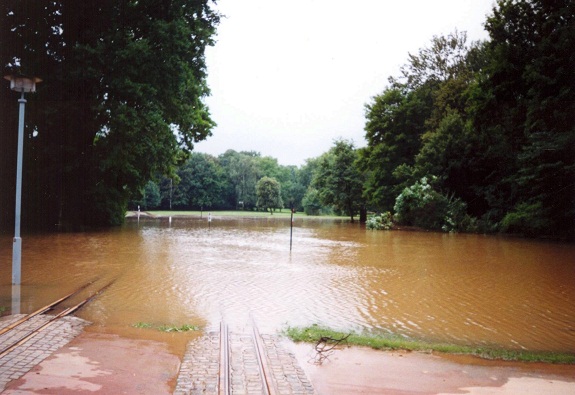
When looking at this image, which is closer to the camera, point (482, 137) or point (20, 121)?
point (20, 121)

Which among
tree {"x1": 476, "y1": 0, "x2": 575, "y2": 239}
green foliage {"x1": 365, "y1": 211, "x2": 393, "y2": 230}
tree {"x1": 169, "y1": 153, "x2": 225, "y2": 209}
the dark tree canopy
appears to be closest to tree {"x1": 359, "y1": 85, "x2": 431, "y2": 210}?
green foliage {"x1": 365, "y1": 211, "x2": 393, "y2": 230}

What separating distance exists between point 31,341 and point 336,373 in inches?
162

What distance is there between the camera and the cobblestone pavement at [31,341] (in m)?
5.32

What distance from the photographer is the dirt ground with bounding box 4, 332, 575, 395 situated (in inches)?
201

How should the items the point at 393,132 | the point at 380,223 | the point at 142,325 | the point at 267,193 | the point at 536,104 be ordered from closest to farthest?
the point at 142,325 < the point at 536,104 < the point at 380,223 < the point at 393,132 < the point at 267,193

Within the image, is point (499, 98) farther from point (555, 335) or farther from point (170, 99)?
point (555, 335)

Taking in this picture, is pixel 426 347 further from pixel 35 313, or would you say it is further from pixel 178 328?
pixel 35 313

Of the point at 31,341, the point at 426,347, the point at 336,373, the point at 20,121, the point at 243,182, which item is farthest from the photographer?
the point at 243,182

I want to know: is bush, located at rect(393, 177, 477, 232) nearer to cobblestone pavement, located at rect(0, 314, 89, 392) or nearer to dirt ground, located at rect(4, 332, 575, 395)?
dirt ground, located at rect(4, 332, 575, 395)

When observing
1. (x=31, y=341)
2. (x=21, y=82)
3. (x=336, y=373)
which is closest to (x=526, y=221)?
(x=336, y=373)

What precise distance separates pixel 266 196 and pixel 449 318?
83725 mm

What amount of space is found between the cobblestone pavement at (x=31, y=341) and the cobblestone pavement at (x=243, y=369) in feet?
5.73

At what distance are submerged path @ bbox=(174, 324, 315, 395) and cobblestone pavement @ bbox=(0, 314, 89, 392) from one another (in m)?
1.75

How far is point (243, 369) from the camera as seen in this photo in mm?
5617
